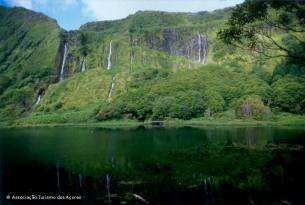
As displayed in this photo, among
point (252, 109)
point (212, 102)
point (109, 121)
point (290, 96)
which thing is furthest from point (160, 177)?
point (109, 121)

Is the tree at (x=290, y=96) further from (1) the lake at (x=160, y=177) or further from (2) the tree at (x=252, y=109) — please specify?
(1) the lake at (x=160, y=177)

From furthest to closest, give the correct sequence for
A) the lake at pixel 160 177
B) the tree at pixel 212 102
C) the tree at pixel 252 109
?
the tree at pixel 212 102 → the tree at pixel 252 109 → the lake at pixel 160 177

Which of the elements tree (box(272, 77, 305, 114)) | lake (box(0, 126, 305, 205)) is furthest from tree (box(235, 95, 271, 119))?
lake (box(0, 126, 305, 205))

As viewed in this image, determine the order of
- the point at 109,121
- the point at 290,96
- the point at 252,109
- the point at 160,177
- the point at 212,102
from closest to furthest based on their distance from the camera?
the point at 160,177 → the point at 252,109 → the point at 290,96 → the point at 212,102 → the point at 109,121

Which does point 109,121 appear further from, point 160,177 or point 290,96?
point 160,177

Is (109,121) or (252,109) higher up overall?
(252,109)

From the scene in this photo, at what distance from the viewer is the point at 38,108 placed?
6742 inches

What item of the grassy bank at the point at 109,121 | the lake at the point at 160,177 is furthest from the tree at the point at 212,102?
the lake at the point at 160,177

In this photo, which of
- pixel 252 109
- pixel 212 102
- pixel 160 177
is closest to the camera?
pixel 160 177

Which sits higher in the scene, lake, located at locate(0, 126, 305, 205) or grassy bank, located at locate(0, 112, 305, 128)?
lake, located at locate(0, 126, 305, 205)

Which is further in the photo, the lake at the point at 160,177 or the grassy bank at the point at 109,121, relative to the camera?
the grassy bank at the point at 109,121

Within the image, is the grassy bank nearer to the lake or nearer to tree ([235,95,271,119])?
tree ([235,95,271,119])

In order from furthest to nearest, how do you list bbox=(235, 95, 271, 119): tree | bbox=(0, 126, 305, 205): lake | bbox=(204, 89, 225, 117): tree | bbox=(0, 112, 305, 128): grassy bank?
bbox=(204, 89, 225, 117): tree → bbox=(235, 95, 271, 119): tree → bbox=(0, 112, 305, 128): grassy bank → bbox=(0, 126, 305, 205): lake

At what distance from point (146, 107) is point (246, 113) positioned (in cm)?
3701
